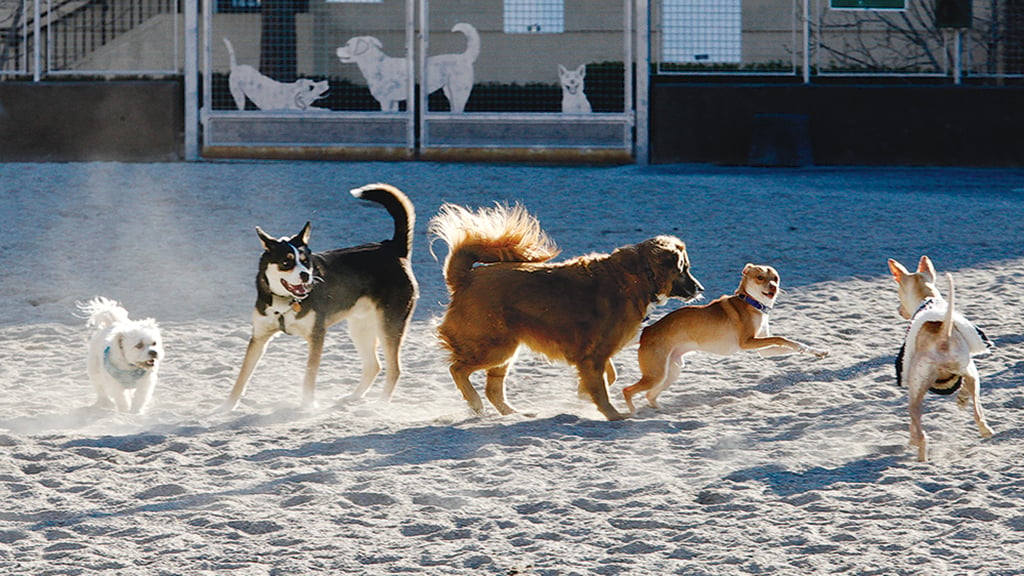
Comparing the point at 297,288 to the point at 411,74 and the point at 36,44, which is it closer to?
the point at 411,74

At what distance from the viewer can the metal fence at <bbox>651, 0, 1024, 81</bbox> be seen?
685 inches

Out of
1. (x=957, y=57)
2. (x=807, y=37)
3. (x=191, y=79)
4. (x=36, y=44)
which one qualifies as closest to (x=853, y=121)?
(x=807, y=37)

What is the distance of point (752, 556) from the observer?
14.8 feet

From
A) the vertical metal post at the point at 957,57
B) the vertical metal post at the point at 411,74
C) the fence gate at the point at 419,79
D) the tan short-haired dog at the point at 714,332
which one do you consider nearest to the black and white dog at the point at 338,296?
the tan short-haired dog at the point at 714,332

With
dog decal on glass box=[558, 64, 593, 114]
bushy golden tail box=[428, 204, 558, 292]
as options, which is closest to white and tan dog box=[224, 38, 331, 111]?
dog decal on glass box=[558, 64, 593, 114]

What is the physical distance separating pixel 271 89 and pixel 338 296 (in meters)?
11.0

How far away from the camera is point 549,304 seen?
6562mm

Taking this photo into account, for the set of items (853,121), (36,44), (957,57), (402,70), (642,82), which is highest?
(36,44)

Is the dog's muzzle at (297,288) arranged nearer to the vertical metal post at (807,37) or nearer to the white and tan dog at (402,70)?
the white and tan dog at (402,70)

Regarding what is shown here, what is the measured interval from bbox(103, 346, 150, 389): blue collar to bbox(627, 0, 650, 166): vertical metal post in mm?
11547

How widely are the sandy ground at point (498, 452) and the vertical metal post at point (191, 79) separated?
5.79m

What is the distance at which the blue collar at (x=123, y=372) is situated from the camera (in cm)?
669

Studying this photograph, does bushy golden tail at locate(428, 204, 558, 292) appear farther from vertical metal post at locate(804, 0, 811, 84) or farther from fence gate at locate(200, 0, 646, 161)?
vertical metal post at locate(804, 0, 811, 84)

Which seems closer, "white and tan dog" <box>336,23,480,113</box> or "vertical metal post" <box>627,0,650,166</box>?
"white and tan dog" <box>336,23,480,113</box>
